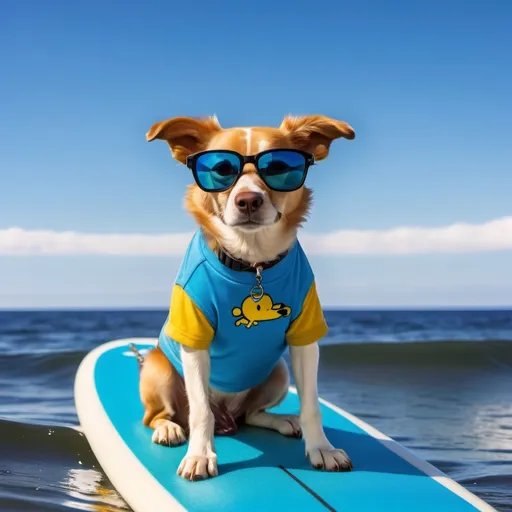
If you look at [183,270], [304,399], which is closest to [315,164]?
[183,270]

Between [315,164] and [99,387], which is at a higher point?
[315,164]

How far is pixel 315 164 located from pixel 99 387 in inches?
107

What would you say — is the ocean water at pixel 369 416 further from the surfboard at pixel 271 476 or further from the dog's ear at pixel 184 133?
the dog's ear at pixel 184 133

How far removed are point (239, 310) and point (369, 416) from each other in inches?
170

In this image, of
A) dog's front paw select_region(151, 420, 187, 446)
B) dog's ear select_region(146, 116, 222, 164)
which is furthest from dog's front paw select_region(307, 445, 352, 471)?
dog's ear select_region(146, 116, 222, 164)

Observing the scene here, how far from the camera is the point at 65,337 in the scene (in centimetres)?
2236

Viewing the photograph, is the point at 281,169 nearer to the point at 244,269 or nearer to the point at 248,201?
the point at 248,201

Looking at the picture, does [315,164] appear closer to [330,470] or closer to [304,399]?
[304,399]

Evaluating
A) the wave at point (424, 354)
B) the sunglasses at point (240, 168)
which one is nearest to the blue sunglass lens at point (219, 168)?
the sunglasses at point (240, 168)

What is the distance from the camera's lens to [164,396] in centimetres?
377

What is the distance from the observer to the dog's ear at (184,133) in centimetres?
323

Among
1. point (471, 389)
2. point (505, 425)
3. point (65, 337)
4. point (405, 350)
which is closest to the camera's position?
point (505, 425)

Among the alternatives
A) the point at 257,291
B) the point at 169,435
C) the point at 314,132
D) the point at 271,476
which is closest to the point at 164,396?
the point at 169,435

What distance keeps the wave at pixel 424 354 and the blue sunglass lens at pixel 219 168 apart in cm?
960
